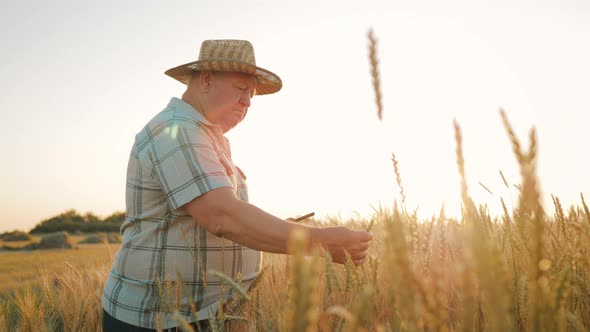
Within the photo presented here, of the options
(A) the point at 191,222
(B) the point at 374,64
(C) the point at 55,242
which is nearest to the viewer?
(B) the point at 374,64

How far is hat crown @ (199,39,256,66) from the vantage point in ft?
9.58

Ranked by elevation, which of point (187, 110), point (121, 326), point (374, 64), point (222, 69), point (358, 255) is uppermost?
point (222, 69)

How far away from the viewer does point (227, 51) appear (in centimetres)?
296

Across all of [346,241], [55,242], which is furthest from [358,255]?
[55,242]

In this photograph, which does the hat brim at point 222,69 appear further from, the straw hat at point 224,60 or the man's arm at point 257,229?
the man's arm at point 257,229

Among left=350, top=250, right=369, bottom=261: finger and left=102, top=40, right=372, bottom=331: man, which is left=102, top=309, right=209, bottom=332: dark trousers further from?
left=350, top=250, right=369, bottom=261: finger

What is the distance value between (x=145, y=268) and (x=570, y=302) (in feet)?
6.06

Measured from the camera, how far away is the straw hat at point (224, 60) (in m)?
2.79

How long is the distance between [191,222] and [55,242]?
6.21 meters

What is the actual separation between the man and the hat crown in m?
0.11

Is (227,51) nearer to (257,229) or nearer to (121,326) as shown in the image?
(257,229)

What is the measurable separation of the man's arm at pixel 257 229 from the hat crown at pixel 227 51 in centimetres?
116

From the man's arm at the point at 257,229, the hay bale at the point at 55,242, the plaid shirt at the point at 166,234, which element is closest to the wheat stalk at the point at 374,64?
the man's arm at the point at 257,229

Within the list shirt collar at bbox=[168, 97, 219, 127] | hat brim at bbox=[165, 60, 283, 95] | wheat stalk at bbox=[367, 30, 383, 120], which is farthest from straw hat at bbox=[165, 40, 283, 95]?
wheat stalk at bbox=[367, 30, 383, 120]
